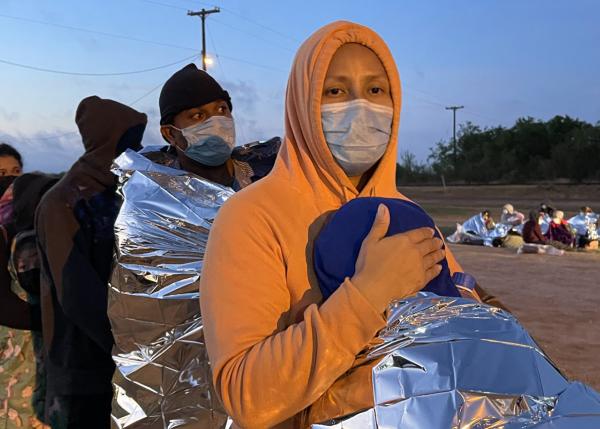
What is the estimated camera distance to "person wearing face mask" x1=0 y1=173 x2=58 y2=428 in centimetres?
262

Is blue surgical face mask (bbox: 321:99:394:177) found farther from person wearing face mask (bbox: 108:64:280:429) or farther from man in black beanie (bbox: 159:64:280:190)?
man in black beanie (bbox: 159:64:280:190)

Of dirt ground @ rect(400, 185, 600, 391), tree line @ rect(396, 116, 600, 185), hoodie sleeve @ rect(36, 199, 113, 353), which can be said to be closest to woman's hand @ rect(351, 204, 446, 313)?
hoodie sleeve @ rect(36, 199, 113, 353)

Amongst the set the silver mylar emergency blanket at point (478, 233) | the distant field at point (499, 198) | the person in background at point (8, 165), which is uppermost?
the person in background at point (8, 165)

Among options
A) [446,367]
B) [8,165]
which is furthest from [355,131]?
[8,165]

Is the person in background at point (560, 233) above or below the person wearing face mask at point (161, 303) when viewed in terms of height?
below

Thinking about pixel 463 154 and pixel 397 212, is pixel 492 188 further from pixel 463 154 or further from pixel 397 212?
pixel 397 212

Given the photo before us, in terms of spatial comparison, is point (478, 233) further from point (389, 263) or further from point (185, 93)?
point (389, 263)

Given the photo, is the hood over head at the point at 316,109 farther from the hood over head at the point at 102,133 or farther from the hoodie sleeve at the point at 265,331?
the hood over head at the point at 102,133

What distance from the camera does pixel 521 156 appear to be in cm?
4759

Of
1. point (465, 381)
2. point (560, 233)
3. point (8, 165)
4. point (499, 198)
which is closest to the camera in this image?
point (465, 381)

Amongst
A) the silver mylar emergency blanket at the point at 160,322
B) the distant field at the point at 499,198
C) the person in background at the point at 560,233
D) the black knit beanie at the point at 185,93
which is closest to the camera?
the silver mylar emergency blanket at the point at 160,322

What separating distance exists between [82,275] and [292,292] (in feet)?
4.08

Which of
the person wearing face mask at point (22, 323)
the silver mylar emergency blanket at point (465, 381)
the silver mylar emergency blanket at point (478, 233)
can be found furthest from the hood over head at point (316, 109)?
the silver mylar emergency blanket at point (478, 233)

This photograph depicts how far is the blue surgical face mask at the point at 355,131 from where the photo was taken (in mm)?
1330
